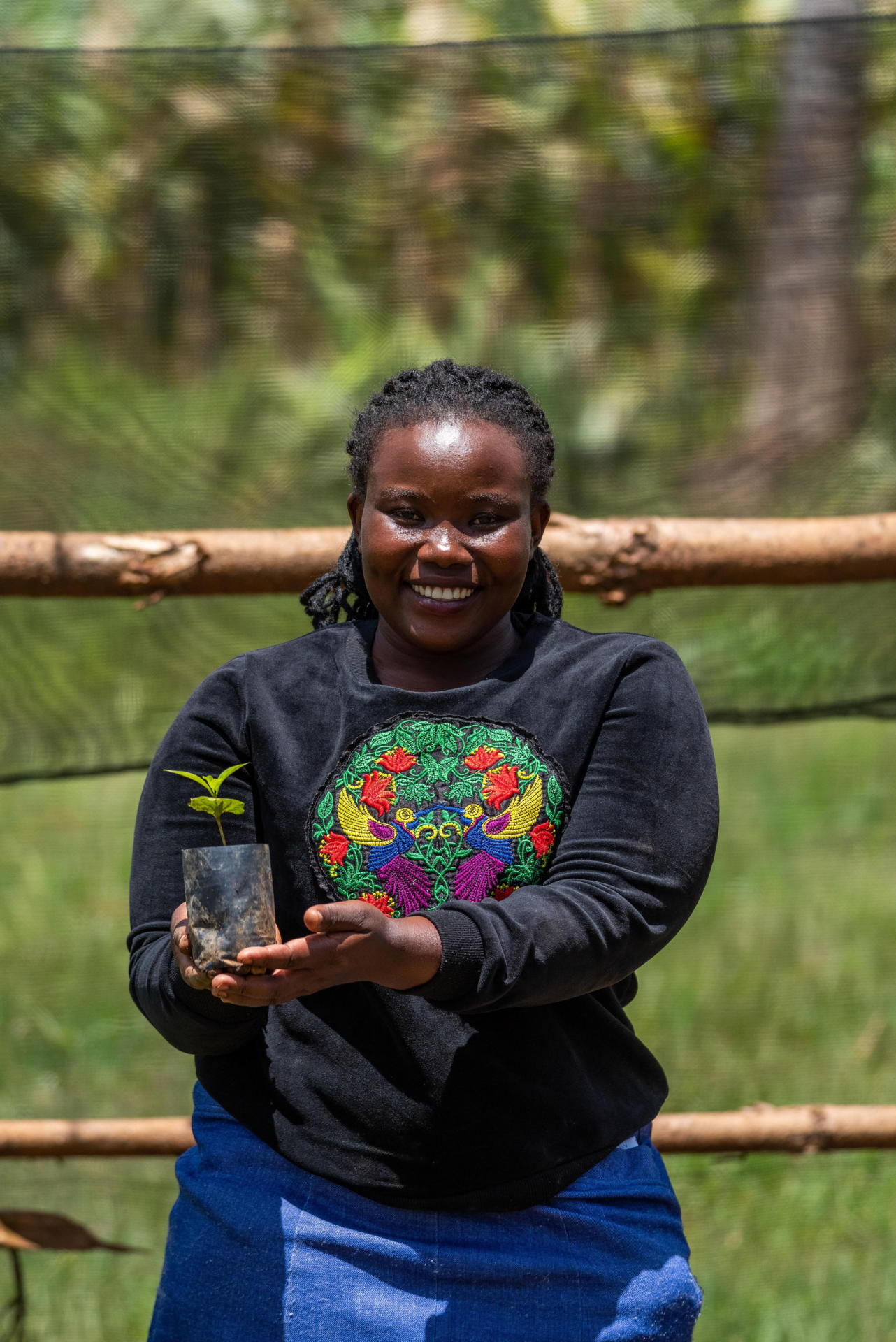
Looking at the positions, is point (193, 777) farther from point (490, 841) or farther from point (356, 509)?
point (356, 509)

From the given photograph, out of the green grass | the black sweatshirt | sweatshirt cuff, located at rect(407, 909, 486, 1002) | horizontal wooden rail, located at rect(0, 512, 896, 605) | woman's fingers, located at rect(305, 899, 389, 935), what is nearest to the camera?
woman's fingers, located at rect(305, 899, 389, 935)

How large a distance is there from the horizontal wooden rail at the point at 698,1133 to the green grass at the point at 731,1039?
140 millimetres

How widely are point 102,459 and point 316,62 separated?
0.84 meters

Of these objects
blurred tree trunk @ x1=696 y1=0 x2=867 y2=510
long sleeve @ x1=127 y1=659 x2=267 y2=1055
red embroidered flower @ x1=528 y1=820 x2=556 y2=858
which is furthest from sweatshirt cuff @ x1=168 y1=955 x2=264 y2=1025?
blurred tree trunk @ x1=696 y1=0 x2=867 y2=510

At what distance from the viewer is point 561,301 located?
2.75 m

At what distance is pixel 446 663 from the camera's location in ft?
6.48

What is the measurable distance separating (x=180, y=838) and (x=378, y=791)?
0.27 m

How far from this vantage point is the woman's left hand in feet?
4.88

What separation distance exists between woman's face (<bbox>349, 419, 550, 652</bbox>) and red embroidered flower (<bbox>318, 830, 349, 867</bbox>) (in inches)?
10.7

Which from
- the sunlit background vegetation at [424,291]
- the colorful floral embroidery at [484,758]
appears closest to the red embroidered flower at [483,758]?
the colorful floral embroidery at [484,758]

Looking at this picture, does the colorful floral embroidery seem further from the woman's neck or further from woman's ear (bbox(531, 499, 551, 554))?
woman's ear (bbox(531, 499, 551, 554))

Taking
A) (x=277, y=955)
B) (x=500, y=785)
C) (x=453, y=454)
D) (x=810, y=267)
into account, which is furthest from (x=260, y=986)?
(x=810, y=267)

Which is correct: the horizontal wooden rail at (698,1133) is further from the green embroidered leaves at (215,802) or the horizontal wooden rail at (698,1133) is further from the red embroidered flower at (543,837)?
the green embroidered leaves at (215,802)

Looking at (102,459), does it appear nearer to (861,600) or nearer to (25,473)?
(25,473)
